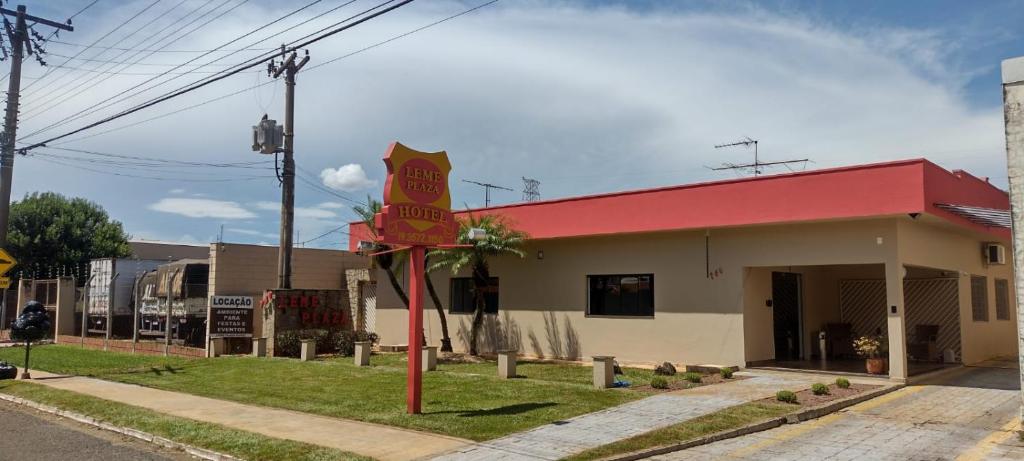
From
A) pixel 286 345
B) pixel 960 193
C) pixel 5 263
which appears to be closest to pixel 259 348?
pixel 286 345

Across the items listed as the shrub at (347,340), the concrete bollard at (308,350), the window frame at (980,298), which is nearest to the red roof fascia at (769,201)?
the window frame at (980,298)

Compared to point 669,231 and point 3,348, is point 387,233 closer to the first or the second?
point 669,231

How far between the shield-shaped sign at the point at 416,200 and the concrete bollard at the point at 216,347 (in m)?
13.1

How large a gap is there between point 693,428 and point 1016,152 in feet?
19.1

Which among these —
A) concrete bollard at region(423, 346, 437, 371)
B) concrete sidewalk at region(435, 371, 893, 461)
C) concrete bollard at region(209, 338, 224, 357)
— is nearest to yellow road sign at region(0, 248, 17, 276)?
concrete bollard at region(209, 338, 224, 357)

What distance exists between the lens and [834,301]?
21156 mm

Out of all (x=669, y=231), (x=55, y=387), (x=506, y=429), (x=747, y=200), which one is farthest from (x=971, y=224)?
(x=55, y=387)

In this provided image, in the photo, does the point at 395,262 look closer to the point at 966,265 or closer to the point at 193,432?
the point at 193,432

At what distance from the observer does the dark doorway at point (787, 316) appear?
1939 cm

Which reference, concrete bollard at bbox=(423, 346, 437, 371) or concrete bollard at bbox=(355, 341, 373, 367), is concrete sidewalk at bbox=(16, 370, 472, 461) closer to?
concrete bollard at bbox=(355, 341, 373, 367)

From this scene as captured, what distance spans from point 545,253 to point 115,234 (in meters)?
36.8

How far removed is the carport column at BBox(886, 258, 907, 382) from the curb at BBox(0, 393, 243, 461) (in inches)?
487

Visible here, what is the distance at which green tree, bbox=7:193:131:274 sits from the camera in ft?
143

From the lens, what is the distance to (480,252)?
20.0 m
